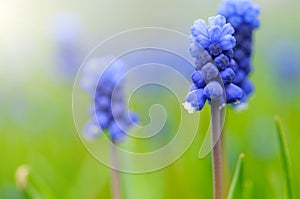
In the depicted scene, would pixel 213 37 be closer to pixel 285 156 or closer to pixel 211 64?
pixel 211 64

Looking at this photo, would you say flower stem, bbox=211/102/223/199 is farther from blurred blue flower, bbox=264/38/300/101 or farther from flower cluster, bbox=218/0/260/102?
blurred blue flower, bbox=264/38/300/101

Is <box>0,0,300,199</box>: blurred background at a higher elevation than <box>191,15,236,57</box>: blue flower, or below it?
higher

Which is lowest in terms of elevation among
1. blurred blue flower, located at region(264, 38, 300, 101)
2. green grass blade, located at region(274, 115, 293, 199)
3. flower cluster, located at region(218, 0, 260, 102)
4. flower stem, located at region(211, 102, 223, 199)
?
flower stem, located at region(211, 102, 223, 199)

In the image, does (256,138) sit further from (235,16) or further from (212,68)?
(212,68)

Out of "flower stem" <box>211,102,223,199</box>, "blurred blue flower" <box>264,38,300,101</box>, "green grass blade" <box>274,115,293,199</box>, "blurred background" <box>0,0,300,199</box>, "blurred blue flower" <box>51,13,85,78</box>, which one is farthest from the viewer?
"blurred blue flower" <box>51,13,85,78</box>

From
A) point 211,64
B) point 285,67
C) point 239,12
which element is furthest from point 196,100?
point 285,67

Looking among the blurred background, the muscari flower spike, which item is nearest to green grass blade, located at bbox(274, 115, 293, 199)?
the blurred background
